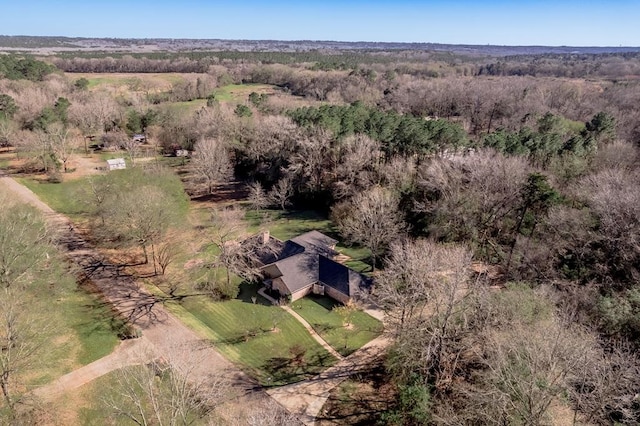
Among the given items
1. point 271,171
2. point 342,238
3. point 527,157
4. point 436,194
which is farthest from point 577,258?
point 271,171

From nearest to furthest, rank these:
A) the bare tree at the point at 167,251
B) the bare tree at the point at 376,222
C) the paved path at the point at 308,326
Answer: the paved path at the point at 308,326, the bare tree at the point at 376,222, the bare tree at the point at 167,251

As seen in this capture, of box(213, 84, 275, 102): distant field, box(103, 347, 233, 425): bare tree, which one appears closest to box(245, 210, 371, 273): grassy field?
box(103, 347, 233, 425): bare tree

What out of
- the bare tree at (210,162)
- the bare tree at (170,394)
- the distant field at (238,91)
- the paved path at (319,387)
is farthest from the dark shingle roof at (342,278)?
the distant field at (238,91)

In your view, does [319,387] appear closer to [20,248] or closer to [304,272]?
[304,272]

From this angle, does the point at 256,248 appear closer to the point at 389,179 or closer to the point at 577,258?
the point at 389,179

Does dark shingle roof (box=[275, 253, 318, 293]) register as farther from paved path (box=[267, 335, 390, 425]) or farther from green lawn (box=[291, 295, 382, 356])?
paved path (box=[267, 335, 390, 425])

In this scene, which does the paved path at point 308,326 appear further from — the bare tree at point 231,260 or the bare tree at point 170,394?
the bare tree at point 170,394

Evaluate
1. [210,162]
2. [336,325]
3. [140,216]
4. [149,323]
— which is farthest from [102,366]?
[210,162]
